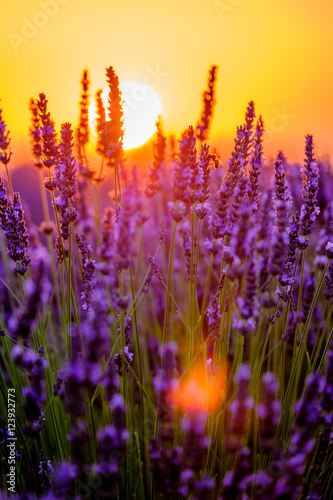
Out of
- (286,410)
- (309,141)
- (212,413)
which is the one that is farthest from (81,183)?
(286,410)

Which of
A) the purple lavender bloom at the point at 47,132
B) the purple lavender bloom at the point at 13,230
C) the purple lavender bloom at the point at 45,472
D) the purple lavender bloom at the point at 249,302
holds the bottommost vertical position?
the purple lavender bloom at the point at 45,472

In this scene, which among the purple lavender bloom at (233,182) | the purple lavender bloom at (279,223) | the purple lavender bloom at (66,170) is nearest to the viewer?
the purple lavender bloom at (279,223)

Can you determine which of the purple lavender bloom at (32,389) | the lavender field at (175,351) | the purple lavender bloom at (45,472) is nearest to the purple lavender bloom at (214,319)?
the lavender field at (175,351)

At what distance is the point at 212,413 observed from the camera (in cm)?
175

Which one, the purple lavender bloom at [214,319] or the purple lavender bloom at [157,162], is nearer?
the purple lavender bloom at [214,319]

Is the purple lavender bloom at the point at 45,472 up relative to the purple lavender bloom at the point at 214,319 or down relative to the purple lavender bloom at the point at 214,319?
down

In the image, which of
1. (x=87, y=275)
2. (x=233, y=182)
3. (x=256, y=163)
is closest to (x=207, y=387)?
(x=87, y=275)

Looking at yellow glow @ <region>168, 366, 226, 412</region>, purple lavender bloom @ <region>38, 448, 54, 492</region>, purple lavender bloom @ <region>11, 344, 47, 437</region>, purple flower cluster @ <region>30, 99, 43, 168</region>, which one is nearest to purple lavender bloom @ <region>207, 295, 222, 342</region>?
yellow glow @ <region>168, 366, 226, 412</region>

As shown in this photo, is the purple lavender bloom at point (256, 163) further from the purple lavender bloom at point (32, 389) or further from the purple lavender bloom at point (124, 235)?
the purple lavender bloom at point (32, 389)

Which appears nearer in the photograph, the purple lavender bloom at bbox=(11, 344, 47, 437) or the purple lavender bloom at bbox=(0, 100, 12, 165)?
the purple lavender bloom at bbox=(11, 344, 47, 437)

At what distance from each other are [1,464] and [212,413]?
1037 millimetres

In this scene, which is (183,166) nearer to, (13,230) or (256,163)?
(256,163)

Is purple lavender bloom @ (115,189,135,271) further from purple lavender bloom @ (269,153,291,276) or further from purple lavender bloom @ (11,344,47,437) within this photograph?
purple lavender bloom @ (269,153,291,276)

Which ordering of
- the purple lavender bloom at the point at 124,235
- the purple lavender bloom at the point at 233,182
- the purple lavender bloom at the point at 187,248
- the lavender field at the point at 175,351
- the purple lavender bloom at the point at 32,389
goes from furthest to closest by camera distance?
the purple lavender bloom at the point at 187,248
the purple lavender bloom at the point at 233,182
the purple lavender bloom at the point at 124,235
the purple lavender bloom at the point at 32,389
the lavender field at the point at 175,351
